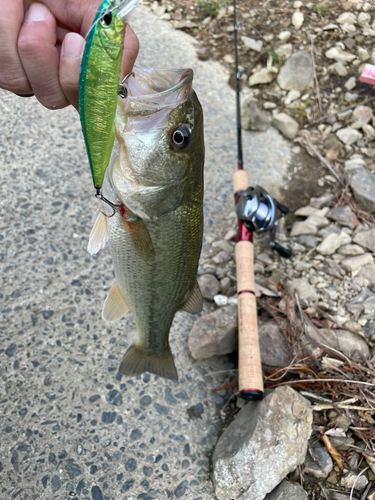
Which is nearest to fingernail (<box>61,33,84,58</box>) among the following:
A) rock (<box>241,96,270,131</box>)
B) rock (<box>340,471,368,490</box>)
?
rock (<box>340,471,368,490</box>)

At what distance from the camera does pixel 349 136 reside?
420cm

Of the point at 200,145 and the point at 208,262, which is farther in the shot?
the point at 208,262

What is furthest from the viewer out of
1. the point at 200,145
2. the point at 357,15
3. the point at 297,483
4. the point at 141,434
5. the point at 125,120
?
the point at 357,15

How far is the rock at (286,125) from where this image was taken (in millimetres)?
4320

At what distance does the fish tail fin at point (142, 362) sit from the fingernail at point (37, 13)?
58.8 inches

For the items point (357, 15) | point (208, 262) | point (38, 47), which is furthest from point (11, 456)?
point (357, 15)

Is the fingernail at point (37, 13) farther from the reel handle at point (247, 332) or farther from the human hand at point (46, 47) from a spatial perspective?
the reel handle at point (247, 332)

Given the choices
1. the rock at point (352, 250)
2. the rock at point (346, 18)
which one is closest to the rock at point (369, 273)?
the rock at point (352, 250)

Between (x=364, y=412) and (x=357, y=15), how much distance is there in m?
4.05

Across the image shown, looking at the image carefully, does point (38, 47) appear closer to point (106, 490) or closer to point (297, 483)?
point (106, 490)

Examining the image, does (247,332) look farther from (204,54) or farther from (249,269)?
(204,54)

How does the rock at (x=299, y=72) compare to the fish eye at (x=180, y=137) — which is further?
the rock at (x=299, y=72)

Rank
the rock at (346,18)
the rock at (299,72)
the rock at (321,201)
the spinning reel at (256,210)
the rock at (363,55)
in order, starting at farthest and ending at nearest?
1. the rock at (346,18)
2. the rock at (299,72)
3. the rock at (363,55)
4. the rock at (321,201)
5. the spinning reel at (256,210)

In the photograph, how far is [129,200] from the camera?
1.62 m
